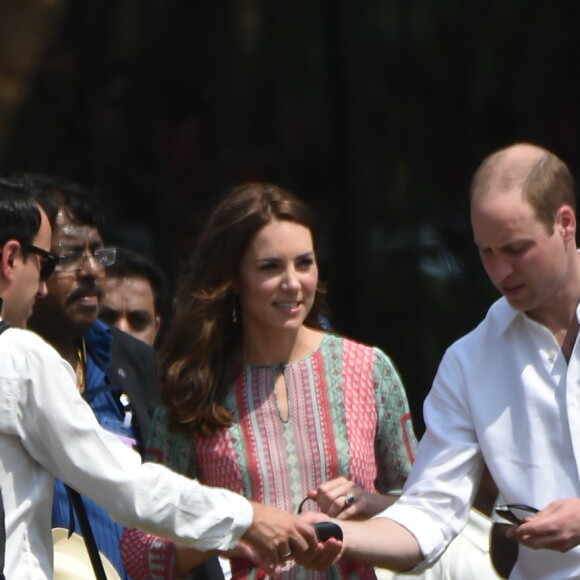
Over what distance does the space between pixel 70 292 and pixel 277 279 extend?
3.70ft

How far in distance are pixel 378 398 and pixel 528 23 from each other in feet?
10.5

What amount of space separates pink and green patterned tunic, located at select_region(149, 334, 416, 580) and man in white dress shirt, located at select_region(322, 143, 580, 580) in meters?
0.16

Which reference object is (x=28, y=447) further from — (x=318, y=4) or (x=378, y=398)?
(x=318, y=4)

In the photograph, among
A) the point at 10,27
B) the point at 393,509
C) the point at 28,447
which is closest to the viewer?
the point at 28,447

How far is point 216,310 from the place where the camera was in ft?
16.0

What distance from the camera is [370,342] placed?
762 cm

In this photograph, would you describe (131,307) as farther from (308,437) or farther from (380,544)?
(380,544)

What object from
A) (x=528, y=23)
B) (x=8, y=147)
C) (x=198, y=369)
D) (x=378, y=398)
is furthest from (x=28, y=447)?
(x=528, y=23)

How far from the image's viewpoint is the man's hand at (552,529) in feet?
13.9

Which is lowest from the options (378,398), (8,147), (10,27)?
(378,398)

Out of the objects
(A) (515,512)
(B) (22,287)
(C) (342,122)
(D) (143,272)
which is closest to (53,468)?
(B) (22,287)

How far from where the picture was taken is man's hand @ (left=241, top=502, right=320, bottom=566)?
14.6ft

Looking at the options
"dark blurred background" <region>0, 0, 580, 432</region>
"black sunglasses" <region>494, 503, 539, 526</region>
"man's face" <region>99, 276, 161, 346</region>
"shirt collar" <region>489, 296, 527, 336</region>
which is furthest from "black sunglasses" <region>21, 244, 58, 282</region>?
"dark blurred background" <region>0, 0, 580, 432</region>

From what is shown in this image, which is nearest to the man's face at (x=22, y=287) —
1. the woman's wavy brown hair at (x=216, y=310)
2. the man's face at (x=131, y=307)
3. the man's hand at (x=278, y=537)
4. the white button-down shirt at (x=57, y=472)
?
the white button-down shirt at (x=57, y=472)
